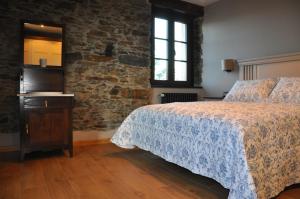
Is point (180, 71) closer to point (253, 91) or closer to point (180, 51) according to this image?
point (180, 51)

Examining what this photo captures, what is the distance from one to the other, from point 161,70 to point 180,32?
102 centimetres

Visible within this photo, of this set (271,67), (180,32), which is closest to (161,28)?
(180,32)

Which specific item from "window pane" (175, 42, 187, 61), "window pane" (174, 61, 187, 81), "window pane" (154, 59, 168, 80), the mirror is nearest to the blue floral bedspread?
the mirror

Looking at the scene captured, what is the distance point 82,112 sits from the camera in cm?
387

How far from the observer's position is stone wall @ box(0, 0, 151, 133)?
3.32 metres

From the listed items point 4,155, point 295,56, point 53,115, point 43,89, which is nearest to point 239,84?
point 295,56

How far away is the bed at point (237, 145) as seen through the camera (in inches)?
63.0

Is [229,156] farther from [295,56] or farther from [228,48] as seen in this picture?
[228,48]

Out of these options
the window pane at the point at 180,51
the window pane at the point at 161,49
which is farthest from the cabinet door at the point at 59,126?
the window pane at the point at 180,51

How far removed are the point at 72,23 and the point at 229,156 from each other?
318 centimetres

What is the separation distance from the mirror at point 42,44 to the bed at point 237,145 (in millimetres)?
1913

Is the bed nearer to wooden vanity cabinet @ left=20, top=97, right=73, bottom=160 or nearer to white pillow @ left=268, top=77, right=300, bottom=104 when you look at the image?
white pillow @ left=268, top=77, right=300, bottom=104

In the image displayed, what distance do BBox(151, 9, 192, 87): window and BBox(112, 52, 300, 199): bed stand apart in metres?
2.47

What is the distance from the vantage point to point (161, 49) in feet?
16.1
